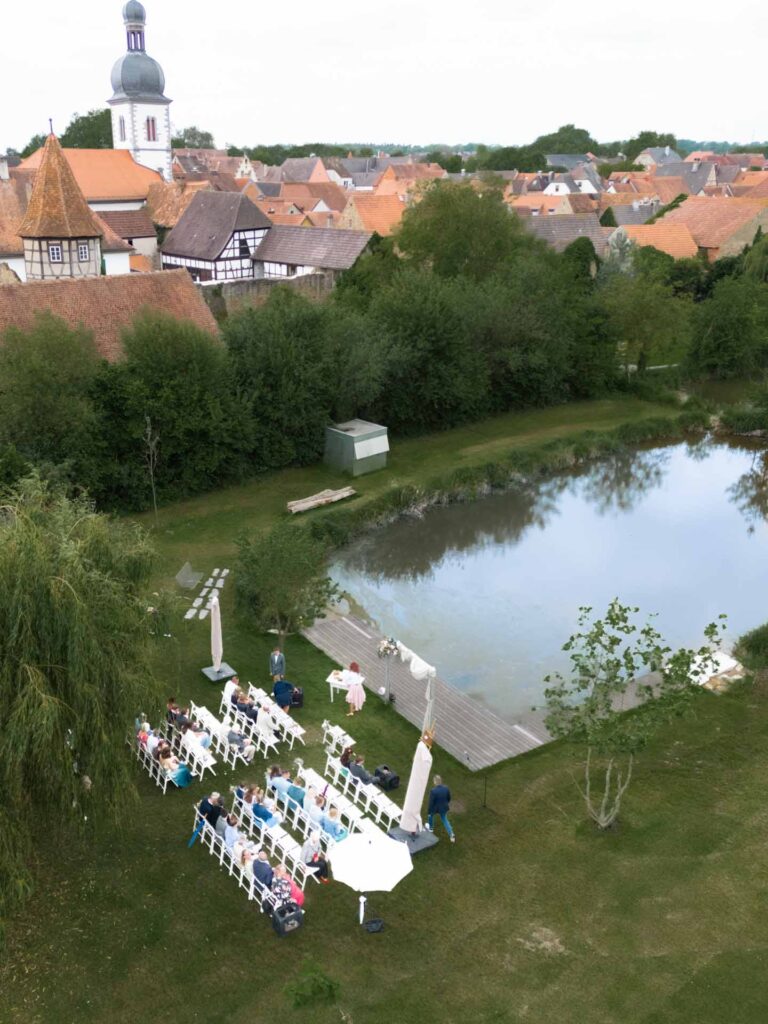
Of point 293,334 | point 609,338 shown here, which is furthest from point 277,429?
point 609,338

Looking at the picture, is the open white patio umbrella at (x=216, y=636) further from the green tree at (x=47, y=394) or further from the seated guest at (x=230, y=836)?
the green tree at (x=47, y=394)

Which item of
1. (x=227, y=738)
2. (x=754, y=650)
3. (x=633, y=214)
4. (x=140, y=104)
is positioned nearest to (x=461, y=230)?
(x=754, y=650)

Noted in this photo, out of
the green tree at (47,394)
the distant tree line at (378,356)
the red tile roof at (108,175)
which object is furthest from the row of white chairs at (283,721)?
the red tile roof at (108,175)

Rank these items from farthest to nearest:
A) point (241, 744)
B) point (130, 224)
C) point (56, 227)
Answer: point (130, 224), point (56, 227), point (241, 744)

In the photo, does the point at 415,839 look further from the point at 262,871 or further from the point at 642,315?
the point at 642,315

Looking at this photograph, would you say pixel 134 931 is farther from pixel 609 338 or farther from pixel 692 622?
pixel 609 338
